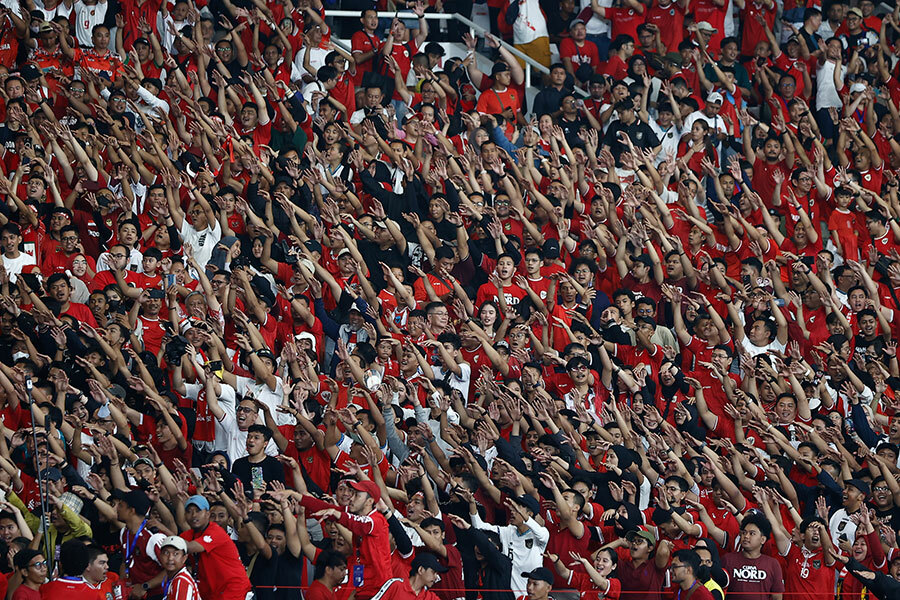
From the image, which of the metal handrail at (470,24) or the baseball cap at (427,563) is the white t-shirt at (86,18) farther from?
the baseball cap at (427,563)

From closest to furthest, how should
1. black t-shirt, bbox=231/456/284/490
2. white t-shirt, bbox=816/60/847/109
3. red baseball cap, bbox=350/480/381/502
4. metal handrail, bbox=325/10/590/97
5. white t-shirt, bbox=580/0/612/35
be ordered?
red baseball cap, bbox=350/480/381/502
black t-shirt, bbox=231/456/284/490
metal handrail, bbox=325/10/590/97
white t-shirt, bbox=816/60/847/109
white t-shirt, bbox=580/0/612/35

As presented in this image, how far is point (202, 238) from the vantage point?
50.9ft

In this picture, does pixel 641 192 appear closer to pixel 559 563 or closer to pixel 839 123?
pixel 839 123

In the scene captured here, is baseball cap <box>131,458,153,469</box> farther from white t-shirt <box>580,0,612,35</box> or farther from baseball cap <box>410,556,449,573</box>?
white t-shirt <box>580,0,612,35</box>

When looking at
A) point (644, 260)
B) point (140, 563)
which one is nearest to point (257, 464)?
point (140, 563)

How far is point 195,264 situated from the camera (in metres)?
14.9

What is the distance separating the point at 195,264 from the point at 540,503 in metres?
3.90

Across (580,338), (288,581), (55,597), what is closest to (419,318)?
(580,338)

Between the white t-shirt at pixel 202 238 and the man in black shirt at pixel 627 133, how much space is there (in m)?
4.47

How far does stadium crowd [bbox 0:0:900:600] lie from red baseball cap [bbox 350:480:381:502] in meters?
0.05

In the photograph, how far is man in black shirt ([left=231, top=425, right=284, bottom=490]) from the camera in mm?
12844

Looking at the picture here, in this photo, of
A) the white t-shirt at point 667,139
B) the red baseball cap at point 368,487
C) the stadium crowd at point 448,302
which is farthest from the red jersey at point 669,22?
the red baseball cap at point 368,487

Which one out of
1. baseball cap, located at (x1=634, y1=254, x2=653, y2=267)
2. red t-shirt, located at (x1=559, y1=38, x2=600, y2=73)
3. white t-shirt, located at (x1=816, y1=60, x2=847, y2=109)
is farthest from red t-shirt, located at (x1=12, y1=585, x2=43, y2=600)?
white t-shirt, located at (x1=816, y1=60, x2=847, y2=109)

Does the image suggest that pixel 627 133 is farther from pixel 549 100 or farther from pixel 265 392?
pixel 265 392
